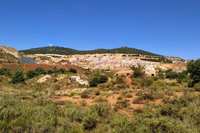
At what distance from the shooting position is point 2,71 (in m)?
42.8

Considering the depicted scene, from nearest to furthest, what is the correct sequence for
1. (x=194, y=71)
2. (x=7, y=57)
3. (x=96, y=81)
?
1. (x=194, y=71)
2. (x=96, y=81)
3. (x=7, y=57)

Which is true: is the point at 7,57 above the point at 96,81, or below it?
above

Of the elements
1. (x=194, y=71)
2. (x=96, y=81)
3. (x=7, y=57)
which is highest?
(x=7, y=57)

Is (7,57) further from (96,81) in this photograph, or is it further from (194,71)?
(194,71)

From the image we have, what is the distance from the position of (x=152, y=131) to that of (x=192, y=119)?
2125 mm

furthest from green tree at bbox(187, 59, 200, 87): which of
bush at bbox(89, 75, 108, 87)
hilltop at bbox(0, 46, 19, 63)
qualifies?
hilltop at bbox(0, 46, 19, 63)

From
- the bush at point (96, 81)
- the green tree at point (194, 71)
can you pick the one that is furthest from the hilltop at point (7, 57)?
the green tree at point (194, 71)

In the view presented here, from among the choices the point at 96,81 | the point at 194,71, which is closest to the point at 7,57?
the point at 96,81

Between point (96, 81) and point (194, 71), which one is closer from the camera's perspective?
point (194, 71)

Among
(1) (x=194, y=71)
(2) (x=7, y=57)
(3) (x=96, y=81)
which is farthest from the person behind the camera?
Answer: (2) (x=7, y=57)

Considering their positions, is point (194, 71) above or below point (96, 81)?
above

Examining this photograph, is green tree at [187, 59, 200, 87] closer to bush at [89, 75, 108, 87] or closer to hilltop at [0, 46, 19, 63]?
bush at [89, 75, 108, 87]

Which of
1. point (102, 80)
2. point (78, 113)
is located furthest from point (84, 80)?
point (78, 113)

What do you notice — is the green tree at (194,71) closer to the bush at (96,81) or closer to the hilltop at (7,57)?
the bush at (96,81)
